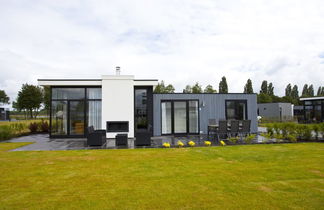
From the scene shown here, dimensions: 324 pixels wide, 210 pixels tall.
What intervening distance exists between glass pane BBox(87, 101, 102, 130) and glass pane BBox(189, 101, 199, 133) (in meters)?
5.89

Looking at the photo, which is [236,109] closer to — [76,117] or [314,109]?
[76,117]

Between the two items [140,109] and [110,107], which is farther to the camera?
[140,109]

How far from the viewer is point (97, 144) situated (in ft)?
26.8

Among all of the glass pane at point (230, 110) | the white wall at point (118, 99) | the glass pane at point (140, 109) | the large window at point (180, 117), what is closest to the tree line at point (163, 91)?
the white wall at point (118, 99)

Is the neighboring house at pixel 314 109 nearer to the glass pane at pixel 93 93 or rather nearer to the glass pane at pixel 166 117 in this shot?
the glass pane at pixel 166 117

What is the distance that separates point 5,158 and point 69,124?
16.9 feet

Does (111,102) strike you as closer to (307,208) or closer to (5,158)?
(5,158)

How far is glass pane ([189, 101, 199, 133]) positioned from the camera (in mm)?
12512

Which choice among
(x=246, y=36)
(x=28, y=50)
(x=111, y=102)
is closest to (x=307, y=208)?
(x=111, y=102)

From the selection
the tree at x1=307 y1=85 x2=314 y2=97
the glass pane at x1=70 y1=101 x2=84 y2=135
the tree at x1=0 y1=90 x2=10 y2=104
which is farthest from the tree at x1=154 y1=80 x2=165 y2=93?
the tree at x1=307 y1=85 x2=314 y2=97

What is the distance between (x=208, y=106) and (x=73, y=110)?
28.6 feet

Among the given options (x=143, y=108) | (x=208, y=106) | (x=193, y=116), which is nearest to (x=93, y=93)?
(x=143, y=108)

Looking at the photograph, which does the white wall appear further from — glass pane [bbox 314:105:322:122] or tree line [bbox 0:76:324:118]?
tree line [bbox 0:76:324:118]

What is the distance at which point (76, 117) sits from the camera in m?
11.2
